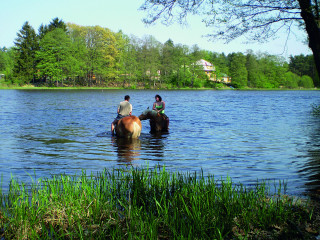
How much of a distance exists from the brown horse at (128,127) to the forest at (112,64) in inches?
2809

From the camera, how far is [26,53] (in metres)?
80.2

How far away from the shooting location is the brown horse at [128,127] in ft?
46.7

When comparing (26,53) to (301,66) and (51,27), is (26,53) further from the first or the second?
(301,66)

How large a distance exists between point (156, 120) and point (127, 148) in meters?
4.80

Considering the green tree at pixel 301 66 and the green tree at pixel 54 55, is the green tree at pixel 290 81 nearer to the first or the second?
the green tree at pixel 301 66

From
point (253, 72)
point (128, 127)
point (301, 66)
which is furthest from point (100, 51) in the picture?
point (301, 66)

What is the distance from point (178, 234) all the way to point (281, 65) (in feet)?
441

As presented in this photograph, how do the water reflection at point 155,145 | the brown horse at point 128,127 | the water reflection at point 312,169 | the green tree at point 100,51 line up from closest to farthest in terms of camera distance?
the water reflection at point 312,169
the water reflection at point 155,145
the brown horse at point 128,127
the green tree at point 100,51

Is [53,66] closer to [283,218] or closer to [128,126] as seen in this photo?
[128,126]

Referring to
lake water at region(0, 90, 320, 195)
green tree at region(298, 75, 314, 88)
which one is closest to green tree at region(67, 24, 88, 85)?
lake water at region(0, 90, 320, 195)

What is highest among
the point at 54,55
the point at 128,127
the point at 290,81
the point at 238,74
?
the point at 54,55

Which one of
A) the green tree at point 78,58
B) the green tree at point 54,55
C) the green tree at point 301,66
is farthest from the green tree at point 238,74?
the green tree at point 54,55

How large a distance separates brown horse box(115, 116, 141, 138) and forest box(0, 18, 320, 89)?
71356 mm

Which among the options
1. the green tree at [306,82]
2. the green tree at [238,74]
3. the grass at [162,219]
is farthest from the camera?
the green tree at [306,82]
